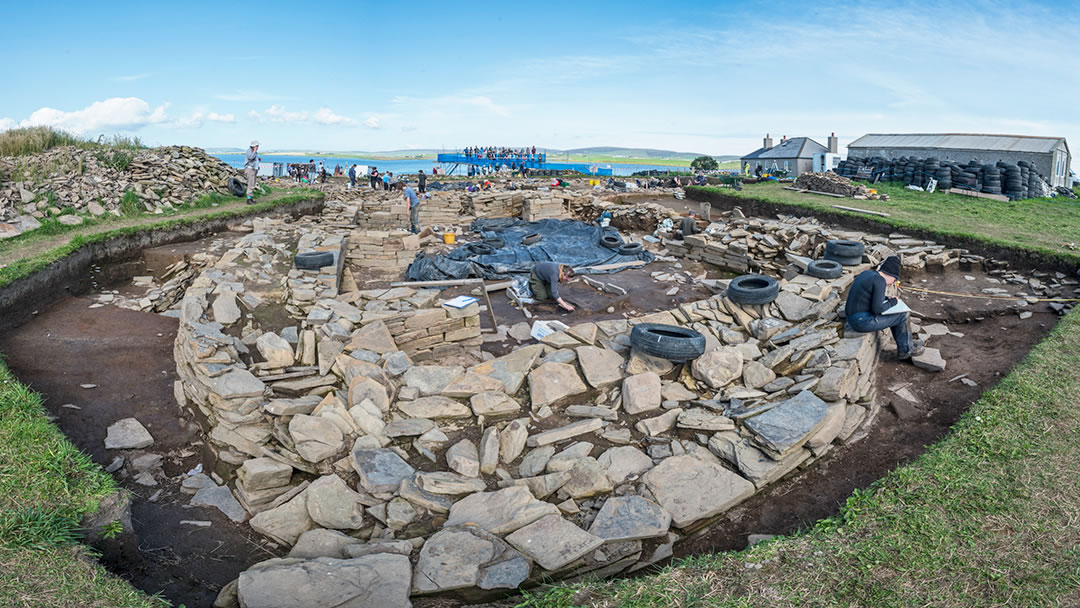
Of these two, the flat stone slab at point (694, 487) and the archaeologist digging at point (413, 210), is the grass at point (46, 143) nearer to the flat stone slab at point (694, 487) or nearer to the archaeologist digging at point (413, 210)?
the archaeologist digging at point (413, 210)

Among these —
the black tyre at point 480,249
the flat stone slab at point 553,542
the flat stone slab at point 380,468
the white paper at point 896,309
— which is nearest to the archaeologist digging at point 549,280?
the black tyre at point 480,249

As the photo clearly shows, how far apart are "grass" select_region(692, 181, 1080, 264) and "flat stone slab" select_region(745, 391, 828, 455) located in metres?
9.66

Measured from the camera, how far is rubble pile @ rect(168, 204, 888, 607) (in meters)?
3.90

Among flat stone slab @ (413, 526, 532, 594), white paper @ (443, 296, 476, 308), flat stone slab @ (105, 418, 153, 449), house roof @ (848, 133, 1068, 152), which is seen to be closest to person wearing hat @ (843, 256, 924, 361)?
white paper @ (443, 296, 476, 308)

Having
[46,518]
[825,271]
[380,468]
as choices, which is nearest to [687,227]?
[825,271]

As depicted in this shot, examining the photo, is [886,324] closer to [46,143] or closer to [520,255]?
[520,255]

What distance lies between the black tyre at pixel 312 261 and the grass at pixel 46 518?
14.7 ft

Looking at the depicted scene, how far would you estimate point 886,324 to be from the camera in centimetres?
695

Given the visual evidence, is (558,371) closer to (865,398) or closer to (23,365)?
(865,398)

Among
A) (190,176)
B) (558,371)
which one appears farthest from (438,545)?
(190,176)

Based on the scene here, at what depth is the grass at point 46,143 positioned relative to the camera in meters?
16.7

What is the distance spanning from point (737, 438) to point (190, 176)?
1860cm

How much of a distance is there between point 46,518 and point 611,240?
40.0 feet

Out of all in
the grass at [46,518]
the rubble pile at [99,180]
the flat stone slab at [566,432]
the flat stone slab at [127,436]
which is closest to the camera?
the grass at [46,518]
